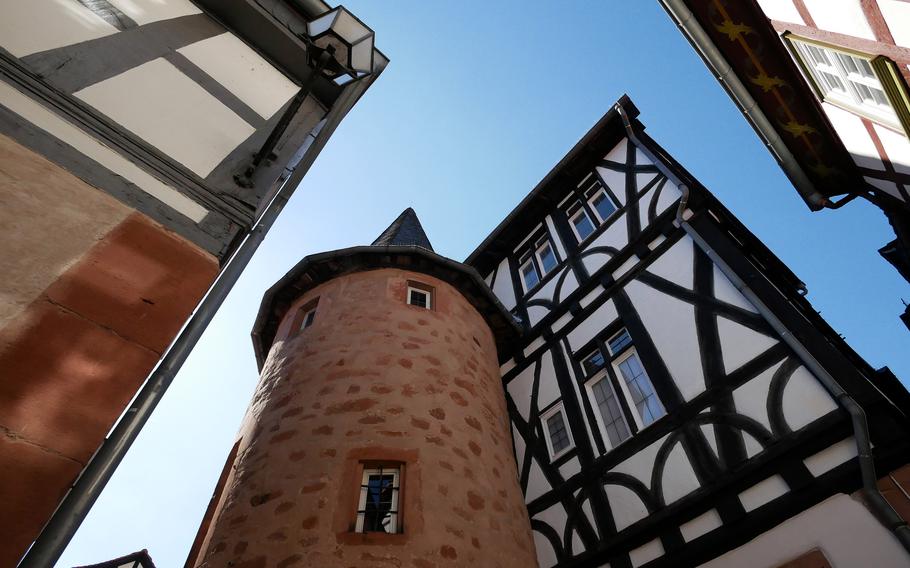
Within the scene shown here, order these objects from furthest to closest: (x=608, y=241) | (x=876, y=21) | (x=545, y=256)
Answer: (x=545, y=256), (x=608, y=241), (x=876, y=21)

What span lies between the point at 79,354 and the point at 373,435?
4207 mm

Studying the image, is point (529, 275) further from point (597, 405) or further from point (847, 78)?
point (847, 78)

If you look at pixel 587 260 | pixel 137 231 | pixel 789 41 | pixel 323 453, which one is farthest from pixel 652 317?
pixel 137 231

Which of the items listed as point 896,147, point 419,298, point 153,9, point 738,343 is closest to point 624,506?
point 738,343

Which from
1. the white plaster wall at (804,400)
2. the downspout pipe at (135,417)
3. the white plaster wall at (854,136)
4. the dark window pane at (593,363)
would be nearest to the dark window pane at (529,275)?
the dark window pane at (593,363)

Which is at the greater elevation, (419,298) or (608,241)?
(608,241)

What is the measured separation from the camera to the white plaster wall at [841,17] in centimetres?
555

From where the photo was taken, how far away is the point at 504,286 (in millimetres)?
12039

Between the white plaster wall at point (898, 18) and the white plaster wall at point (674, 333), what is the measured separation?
12.4ft

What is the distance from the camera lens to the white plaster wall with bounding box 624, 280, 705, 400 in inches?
266

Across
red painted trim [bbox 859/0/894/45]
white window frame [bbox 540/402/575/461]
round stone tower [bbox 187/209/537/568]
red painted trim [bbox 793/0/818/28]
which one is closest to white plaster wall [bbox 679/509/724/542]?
round stone tower [bbox 187/209/537/568]

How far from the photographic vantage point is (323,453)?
5984 millimetres

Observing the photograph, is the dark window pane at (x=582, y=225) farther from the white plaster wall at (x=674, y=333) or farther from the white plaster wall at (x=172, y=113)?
the white plaster wall at (x=172, y=113)

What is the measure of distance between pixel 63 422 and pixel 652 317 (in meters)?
7.43
